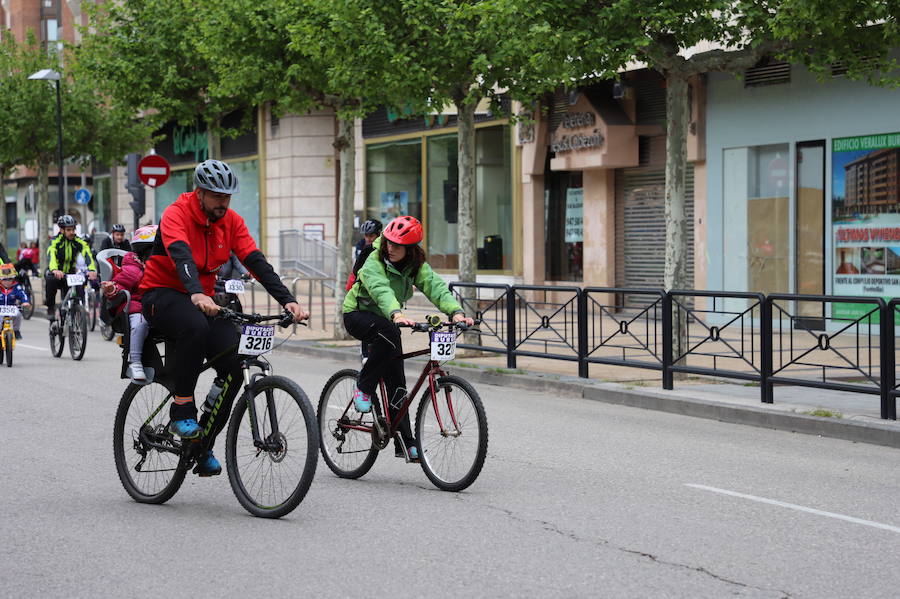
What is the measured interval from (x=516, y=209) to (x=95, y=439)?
56.5 feet

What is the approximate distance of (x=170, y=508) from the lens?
733 cm

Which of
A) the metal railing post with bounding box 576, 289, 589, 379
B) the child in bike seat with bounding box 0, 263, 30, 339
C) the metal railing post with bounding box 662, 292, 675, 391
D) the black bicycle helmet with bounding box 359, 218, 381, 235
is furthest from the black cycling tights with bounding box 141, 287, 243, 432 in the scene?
the child in bike seat with bounding box 0, 263, 30, 339

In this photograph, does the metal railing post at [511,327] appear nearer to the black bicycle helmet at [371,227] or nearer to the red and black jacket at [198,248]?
the black bicycle helmet at [371,227]

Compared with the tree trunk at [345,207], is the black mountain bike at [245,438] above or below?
below

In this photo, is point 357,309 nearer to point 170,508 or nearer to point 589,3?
point 170,508

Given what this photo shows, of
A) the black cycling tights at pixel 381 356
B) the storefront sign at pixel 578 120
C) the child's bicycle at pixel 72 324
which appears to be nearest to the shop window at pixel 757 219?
the storefront sign at pixel 578 120

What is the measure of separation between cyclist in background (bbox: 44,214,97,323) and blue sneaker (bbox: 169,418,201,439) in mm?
11976

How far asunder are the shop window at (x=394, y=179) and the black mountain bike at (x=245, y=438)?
2252 cm

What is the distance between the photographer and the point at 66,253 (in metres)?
18.8

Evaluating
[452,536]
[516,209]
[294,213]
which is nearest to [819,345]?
[452,536]

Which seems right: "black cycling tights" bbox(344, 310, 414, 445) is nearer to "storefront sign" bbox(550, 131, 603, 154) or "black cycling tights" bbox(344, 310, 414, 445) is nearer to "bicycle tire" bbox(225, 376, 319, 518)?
"bicycle tire" bbox(225, 376, 319, 518)

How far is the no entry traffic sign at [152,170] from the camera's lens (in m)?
24.3

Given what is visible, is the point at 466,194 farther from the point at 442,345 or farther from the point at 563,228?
the point at 442,345

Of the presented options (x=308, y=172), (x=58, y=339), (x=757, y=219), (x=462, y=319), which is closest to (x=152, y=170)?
(x=58, y=339)
